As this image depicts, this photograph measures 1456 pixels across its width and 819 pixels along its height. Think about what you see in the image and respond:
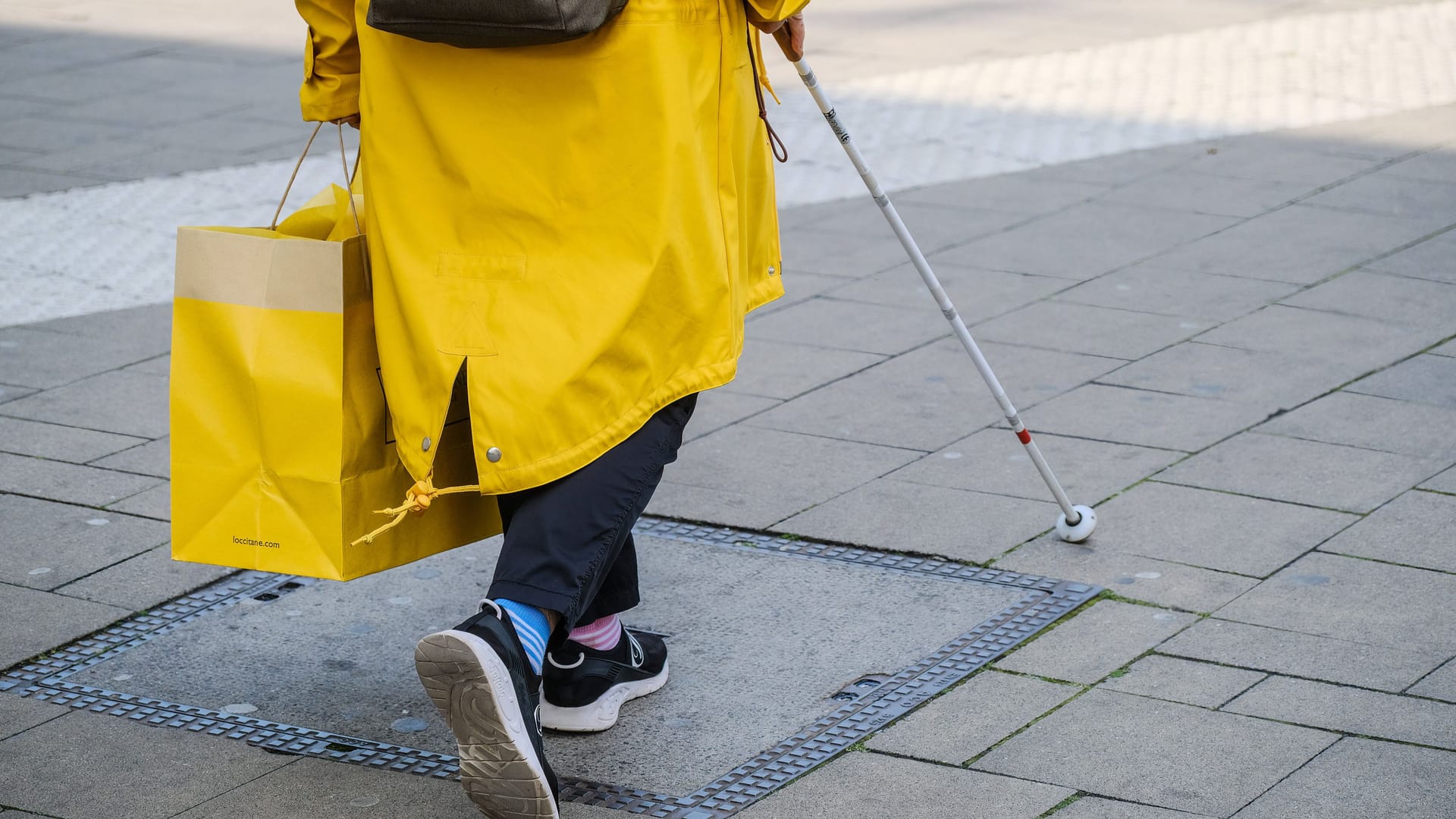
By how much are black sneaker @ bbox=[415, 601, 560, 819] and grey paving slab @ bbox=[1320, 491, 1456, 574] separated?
214 cm

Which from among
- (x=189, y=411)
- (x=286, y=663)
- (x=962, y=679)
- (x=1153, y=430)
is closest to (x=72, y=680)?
(x=286, y=663)

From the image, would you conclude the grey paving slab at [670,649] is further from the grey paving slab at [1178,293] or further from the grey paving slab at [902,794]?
the grey paving slab at [1178,293]

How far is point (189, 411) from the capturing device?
10.4ft

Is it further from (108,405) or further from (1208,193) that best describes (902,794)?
(1208,193)

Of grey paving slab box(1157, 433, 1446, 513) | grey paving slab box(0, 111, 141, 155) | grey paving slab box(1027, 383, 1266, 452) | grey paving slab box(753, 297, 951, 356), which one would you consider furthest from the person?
grey paving slab box(0, 111, 141, 155)

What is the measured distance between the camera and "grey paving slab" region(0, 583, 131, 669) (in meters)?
3.70

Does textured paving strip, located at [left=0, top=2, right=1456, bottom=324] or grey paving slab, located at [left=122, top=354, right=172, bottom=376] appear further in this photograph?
textured paving strip, located at [left=0, top=2, right=1456, bottom=324]

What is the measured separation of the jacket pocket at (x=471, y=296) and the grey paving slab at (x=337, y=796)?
2.71 feet

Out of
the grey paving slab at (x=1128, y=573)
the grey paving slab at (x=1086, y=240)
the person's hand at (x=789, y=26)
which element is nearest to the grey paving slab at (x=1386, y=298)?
the grey paving slab at (x=1086, y=240)

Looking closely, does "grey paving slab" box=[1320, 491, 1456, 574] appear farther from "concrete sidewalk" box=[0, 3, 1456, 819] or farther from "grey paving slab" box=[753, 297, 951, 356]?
"grey paving slab" box=[753, 297, 951, 356]

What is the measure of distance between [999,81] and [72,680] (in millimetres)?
7661

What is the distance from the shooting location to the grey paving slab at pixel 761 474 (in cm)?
443

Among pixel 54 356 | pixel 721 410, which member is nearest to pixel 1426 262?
pixel 721 410

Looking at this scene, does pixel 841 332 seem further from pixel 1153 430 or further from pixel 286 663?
pixel 286 663
